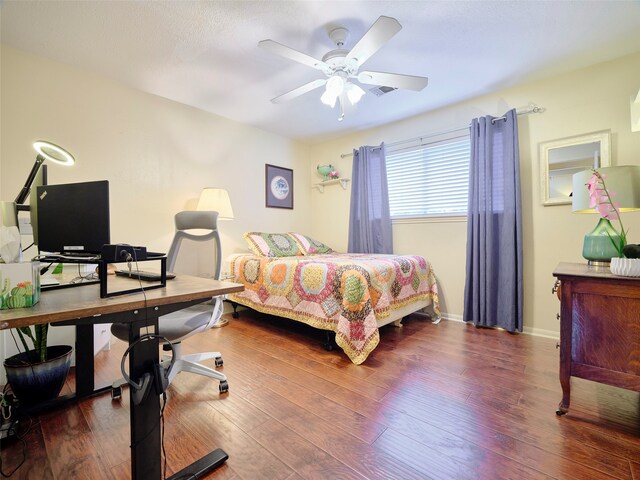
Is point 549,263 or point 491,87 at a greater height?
point 491,87

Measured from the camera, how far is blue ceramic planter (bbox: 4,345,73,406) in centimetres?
145

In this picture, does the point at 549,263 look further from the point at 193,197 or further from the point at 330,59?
the point at 193,197

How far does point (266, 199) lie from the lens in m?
3.90

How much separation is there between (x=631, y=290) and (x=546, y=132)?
1.92 meters

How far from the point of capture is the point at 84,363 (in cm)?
160

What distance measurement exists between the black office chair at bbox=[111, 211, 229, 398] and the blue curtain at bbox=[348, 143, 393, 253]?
7.10 feet

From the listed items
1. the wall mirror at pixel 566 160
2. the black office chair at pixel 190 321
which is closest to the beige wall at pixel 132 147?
the black office chair at pixel 190 321

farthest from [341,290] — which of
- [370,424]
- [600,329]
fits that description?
[600,329]

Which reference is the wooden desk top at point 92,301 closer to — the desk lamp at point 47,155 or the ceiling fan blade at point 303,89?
the desk lamp at point 47,155

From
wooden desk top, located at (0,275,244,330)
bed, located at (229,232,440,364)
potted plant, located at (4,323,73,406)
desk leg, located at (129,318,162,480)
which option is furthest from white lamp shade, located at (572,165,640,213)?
potted plant, located at (4,323,73,406)

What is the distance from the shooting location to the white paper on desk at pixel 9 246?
88 cm

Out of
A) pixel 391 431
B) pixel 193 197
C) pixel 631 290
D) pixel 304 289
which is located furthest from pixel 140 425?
pixel 193 197

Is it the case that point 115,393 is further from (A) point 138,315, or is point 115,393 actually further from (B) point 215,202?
(B) point 215,202

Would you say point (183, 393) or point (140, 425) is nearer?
point (140, 425)
